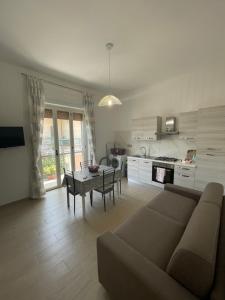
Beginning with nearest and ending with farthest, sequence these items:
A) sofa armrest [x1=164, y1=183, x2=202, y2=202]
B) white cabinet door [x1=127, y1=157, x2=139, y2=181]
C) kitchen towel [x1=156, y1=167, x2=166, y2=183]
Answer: sofa armrest [x1=164, y1=183, x2=202, y2=202], kitchen towel [x1=156, y1=167, x2=166, y2=183], white cabinet door [x1=127, y1=157, x2=139, y2=181]

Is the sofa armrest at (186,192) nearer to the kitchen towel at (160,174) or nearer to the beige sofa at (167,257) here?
the beige sofa at (167,257)

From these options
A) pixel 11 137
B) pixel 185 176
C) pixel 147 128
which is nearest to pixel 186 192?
pixel 185 176

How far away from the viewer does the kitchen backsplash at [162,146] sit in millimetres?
3979

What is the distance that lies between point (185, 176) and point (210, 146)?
2.88ft

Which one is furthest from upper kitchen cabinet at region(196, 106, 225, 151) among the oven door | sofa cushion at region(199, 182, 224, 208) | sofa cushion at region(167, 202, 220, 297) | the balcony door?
the balcony door

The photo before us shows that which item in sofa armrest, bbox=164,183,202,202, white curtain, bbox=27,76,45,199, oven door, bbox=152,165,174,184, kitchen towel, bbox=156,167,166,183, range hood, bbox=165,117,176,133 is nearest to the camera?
sofa armrest, bbox=164,183,202,202

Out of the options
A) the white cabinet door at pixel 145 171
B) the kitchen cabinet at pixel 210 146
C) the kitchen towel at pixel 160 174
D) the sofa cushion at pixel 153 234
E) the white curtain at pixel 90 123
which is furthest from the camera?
the white curtain at pixel 90 123

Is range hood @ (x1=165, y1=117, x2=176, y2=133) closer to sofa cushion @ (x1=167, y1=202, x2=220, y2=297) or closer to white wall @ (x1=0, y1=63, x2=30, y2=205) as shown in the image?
sofa cushion @ (x1=167, y1=202, x2=220, y2=297)

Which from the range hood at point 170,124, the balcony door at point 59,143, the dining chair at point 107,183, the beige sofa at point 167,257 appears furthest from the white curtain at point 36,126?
the range hood at point 170,124

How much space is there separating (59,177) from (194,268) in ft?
12.7

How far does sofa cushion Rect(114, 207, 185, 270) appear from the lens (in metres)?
1.34

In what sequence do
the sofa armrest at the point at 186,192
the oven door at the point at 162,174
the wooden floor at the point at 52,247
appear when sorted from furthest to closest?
the oven door at the point at 162,174 → the sofa armrest at the point at 186,192 → the wooden floor at the point at 52,247

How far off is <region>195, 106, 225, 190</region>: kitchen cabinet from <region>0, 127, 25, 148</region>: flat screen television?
396cm

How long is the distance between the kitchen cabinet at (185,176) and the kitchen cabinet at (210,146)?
112 mm
